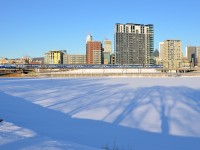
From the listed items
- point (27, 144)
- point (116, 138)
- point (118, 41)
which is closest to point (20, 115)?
point (116, 138)

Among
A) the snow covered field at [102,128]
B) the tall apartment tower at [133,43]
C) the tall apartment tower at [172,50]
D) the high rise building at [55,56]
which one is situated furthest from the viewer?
the high rise building at [55,56]

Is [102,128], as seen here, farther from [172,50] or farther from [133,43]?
[172,50]

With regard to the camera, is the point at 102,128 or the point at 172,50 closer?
the point at 102,128

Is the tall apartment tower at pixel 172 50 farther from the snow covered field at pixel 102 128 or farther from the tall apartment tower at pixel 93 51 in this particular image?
the snow covered field at pixel 102 128

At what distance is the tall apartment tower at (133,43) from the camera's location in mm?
169625

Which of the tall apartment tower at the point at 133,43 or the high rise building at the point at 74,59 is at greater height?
the tall apartment tower at the point at 133,43

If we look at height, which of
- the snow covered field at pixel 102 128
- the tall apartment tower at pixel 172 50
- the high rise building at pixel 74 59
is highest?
the tall apartment tower at pixel 172 50

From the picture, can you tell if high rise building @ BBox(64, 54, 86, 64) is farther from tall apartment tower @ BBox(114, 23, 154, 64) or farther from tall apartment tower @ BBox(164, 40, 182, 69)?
tall apartment tower @ BBox(164, 40, 182, 69)

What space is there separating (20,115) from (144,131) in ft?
18.1

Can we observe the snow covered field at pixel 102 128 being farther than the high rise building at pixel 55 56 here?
No

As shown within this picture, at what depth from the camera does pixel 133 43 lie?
174250 millimetres

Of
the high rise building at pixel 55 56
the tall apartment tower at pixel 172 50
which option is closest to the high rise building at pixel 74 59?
the high rise building at pixel 55 56

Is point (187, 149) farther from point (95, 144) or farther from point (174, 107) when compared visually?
point (174, 107)

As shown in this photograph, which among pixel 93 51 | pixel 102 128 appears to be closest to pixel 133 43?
pixel 93 51
